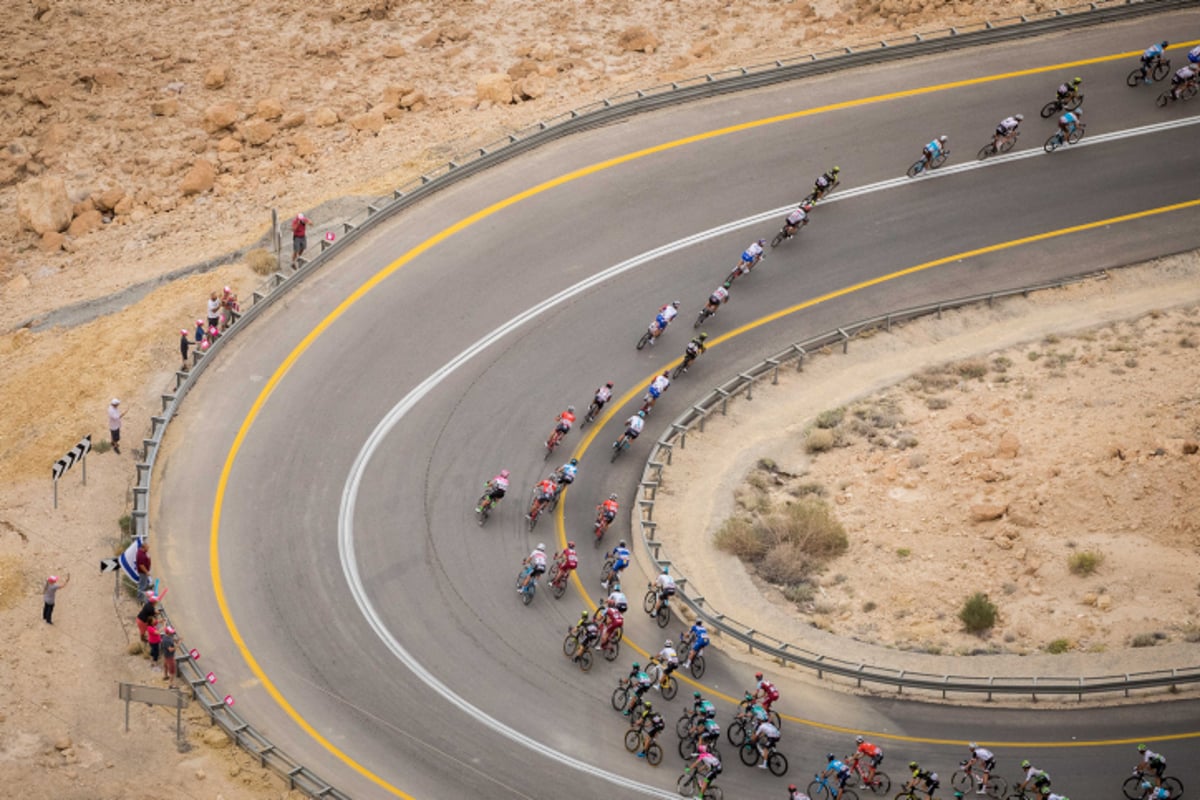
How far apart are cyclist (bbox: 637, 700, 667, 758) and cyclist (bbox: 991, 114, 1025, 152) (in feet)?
76.6

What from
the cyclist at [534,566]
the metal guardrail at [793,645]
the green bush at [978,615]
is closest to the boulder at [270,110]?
the metal guardrail at [793,645]

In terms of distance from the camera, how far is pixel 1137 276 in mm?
45812

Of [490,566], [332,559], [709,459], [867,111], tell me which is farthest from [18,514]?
[867,111]

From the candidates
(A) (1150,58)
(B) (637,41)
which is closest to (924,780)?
(A) (1150,58)

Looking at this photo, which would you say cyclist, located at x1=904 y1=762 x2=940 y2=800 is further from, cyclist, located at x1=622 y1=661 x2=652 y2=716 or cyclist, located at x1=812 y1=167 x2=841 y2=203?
cyclist, located at x1=812 y1=167 x2=841 y2=203

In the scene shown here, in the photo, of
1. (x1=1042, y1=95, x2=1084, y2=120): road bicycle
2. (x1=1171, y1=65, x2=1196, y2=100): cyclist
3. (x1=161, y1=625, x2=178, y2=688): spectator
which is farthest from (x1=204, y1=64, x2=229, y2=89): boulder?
(x1=1171, y1=65, x2=1196, y2=100): cyclist

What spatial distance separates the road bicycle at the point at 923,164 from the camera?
48250 millimetres

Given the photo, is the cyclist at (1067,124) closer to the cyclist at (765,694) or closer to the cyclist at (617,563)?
the cyclist at (617,563)

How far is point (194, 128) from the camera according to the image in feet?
176

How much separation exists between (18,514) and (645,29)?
27.6 meters

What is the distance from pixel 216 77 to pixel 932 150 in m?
23.6

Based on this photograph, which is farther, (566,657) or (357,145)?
(357,145)

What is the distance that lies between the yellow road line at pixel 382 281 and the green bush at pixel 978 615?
11174mm

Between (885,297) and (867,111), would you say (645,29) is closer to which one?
(867,111)
